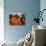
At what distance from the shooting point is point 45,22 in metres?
4.89

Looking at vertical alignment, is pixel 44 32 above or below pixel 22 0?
below

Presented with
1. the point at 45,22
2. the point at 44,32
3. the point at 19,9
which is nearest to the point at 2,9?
the point at 19,9

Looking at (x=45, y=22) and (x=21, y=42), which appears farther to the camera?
(x=45, y=22)

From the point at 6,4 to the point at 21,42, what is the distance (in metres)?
2.23

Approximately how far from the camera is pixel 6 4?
5.70m

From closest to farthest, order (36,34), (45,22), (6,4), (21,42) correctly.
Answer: (36,34) < (21,42) < (45,22) < (6,4)

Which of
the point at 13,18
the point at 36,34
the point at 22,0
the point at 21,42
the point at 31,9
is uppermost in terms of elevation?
the point at 22,0

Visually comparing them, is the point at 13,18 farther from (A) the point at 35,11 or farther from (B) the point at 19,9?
(A) the point at 35,11

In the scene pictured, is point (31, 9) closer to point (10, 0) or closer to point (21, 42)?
point (10, 0)

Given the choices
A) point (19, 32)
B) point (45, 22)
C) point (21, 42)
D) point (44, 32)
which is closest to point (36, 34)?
point (44, 32)

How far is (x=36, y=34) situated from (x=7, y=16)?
10.3 feet

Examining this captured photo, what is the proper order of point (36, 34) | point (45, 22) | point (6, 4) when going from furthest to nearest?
point (6, 4) → point (45, 22) → point (36, 34)

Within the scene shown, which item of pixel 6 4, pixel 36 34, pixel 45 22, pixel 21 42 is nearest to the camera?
pixel 36 34

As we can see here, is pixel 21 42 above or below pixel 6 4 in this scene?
below
